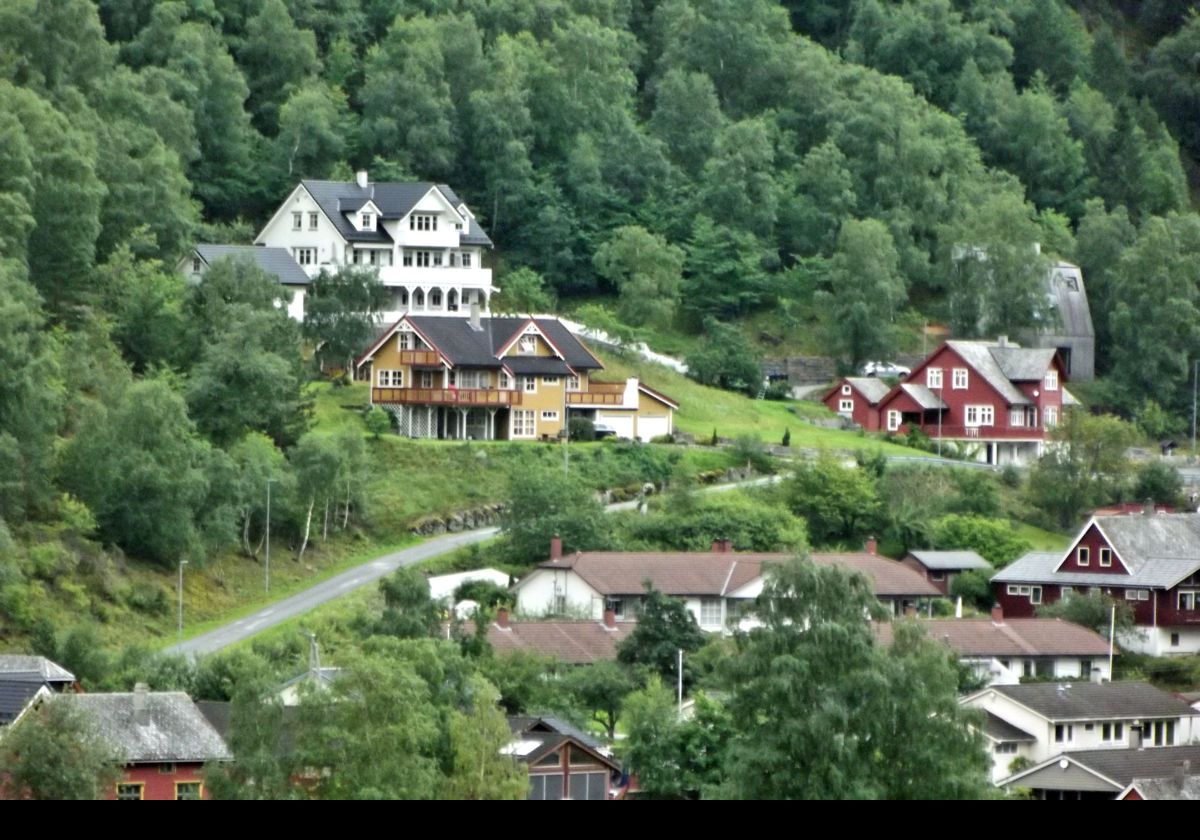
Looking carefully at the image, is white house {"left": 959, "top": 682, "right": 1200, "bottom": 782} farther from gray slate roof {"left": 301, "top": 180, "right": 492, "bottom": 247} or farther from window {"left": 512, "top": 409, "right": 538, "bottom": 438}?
gray slate roof {"left": 301, "top": 180, "right": 492, "bottom": 247}

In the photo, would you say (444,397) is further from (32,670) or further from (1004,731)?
(32,670)

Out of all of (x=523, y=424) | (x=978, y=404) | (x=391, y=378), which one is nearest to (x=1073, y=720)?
(x=523, y=424)

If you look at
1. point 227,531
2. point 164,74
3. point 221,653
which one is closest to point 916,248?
point 164,74

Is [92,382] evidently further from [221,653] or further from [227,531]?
[221,653]

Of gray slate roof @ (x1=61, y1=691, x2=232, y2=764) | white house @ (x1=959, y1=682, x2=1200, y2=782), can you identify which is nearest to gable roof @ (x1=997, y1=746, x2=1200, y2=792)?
white house @ (x1=959, y1=682, x2=1200, y2=782)

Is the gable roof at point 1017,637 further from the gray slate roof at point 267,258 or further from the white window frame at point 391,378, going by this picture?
the gray slate roof at point 267,258

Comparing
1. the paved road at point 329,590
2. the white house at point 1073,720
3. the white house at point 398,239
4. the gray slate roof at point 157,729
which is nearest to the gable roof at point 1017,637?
the white house at point 1073,720
